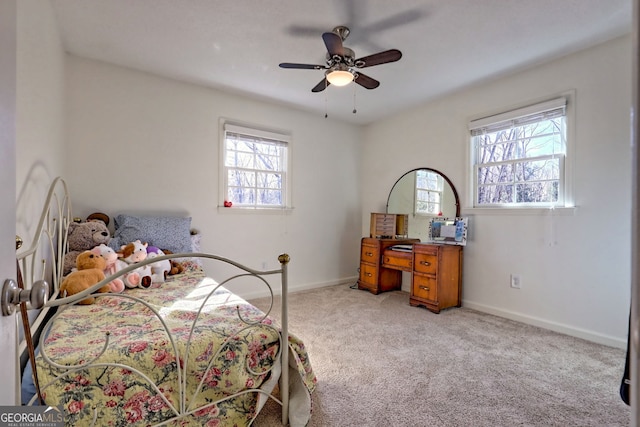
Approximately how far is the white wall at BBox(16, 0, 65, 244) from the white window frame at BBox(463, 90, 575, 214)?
3673mm

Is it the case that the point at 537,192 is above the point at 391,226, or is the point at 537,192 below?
above

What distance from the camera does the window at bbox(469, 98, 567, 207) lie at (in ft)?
9.15

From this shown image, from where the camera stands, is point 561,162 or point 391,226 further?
point 391,226

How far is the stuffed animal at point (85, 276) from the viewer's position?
1.79 metres

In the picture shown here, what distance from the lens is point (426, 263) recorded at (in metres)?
3.29

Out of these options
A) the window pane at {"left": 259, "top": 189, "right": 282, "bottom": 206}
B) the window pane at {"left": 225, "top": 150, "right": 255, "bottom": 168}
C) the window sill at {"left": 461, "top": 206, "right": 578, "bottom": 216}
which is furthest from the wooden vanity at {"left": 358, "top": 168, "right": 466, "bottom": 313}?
the window pane at {"left": 225, "top": 150, "right": 255, "bottom": 168}

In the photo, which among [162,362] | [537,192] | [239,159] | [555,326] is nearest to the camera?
[162,362]

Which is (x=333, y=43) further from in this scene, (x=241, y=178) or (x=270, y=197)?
(x=270, y=197)

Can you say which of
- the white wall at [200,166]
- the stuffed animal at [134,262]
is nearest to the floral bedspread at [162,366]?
the stuffed animal at [134,262]

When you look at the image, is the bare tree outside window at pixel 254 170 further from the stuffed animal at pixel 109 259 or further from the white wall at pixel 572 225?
the white wall at pixel 572 225

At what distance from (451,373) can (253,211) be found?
2674 millimetres

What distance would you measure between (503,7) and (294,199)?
9.40ft

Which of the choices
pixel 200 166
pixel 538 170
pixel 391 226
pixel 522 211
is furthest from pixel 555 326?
pixel 200 166

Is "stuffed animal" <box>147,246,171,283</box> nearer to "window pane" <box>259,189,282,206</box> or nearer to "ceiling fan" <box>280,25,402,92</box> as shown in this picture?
"window pane" <box>259,189,282,206</box>
